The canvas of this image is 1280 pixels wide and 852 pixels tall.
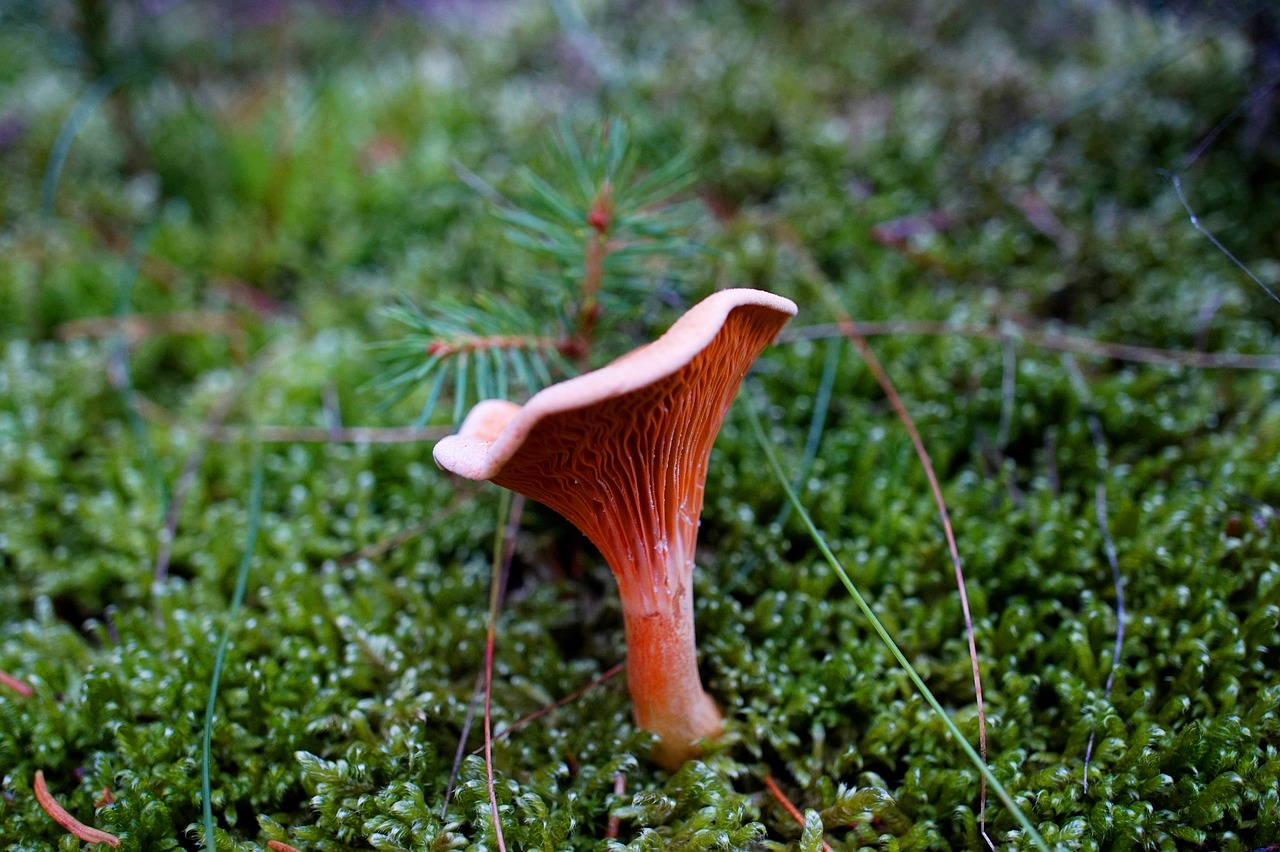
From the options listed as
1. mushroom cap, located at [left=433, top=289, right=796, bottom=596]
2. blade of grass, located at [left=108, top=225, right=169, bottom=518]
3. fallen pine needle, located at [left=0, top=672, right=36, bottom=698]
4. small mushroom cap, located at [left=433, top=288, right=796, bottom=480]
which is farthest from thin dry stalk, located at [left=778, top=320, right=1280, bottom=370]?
fallen pine needle, located at [left=0, top=672, right=36, bottom=698]

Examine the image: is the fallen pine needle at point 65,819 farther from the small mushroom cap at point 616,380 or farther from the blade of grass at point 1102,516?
the blade of grass at point 1102,516

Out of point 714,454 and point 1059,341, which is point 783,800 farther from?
point 1059,341

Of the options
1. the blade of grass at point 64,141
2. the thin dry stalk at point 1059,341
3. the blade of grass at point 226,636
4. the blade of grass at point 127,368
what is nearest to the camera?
the blade of grass at point 226,636

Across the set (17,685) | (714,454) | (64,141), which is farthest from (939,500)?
(64,141)

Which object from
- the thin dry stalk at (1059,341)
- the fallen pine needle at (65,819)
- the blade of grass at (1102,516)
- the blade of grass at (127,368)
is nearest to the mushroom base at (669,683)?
the blade of grass at (1102,516)

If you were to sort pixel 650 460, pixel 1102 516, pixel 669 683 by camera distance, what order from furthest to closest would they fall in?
pixel 1102 516
pixel 669 683
pixel 650 460
